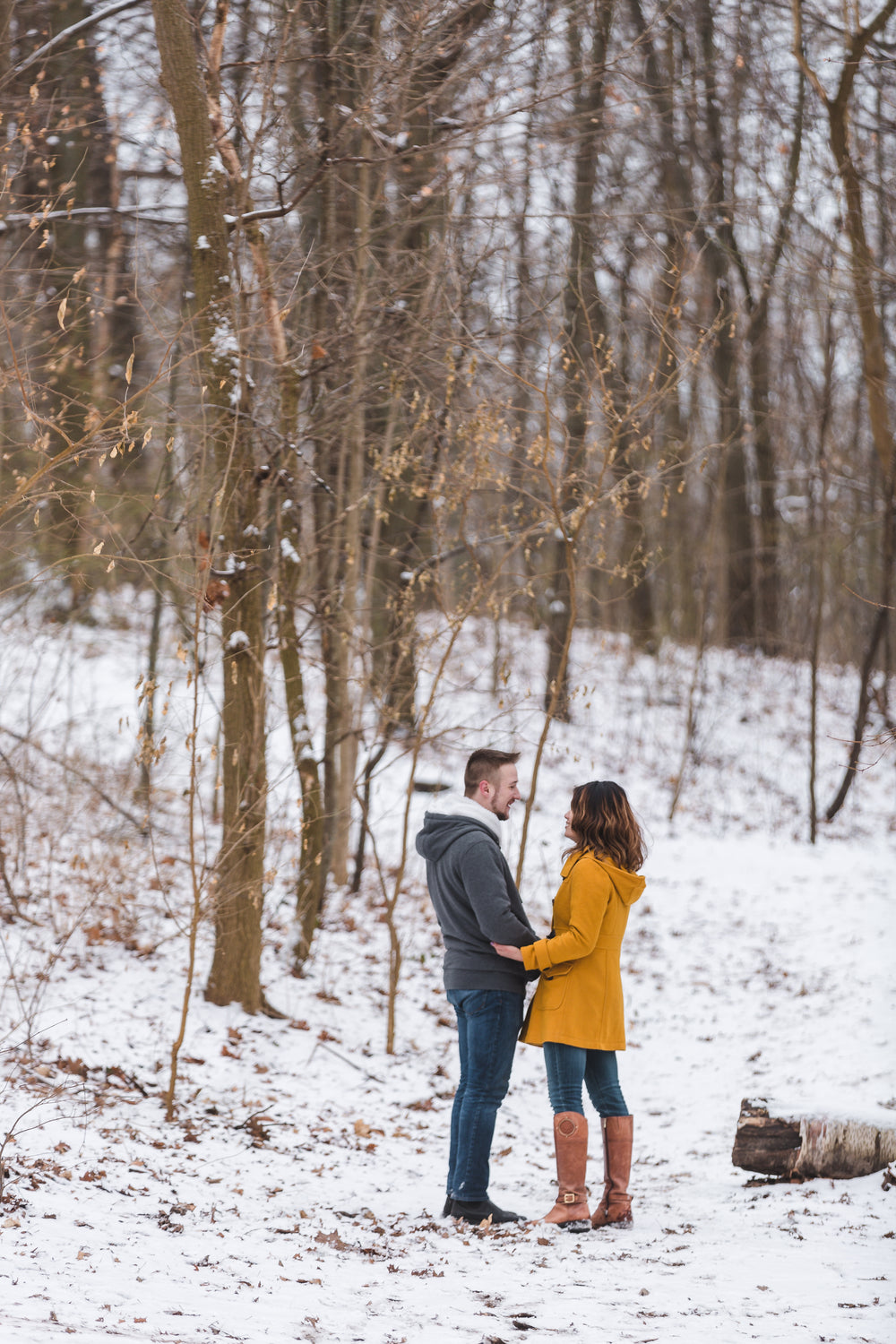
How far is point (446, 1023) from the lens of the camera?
24.5 feet

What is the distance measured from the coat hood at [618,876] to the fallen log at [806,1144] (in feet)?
4.40

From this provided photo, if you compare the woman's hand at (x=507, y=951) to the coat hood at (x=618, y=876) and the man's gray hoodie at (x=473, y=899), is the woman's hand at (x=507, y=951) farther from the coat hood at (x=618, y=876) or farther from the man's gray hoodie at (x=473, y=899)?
the coat hood at (x=618, y=876)

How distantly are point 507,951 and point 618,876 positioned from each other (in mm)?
519

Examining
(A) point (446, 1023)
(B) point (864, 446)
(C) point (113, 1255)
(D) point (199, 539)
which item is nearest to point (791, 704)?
(B) point (864, 446)

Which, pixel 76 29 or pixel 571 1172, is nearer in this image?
pixel 571 1172

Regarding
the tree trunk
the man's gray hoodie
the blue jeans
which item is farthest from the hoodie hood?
the tree trunk

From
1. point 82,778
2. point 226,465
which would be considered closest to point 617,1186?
point 226,465

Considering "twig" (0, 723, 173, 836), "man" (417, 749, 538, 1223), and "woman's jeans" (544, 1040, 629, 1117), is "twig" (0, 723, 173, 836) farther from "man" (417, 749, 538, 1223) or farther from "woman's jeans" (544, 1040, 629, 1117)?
"woman's jeans" (544, 1040, 629, 1117)

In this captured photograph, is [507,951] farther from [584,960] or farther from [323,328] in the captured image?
[323,328]

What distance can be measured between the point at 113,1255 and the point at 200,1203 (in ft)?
2.51

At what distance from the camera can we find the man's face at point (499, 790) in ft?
14.9

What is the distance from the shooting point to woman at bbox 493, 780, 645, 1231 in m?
4.20

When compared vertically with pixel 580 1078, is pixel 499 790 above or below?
above

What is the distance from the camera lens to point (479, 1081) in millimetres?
4395
